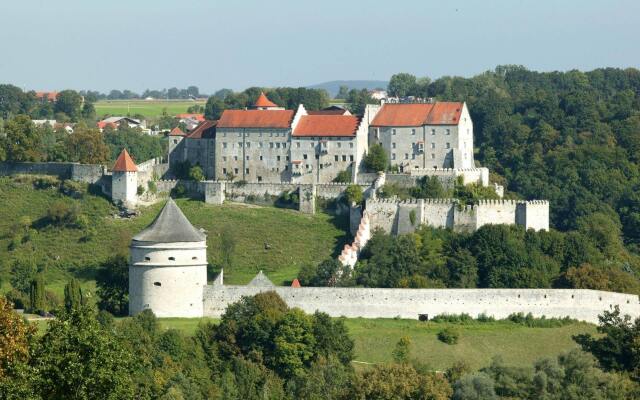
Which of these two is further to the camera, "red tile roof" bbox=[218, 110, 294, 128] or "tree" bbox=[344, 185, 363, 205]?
"red tile roof" bbox=[218, 110, 294, 128]

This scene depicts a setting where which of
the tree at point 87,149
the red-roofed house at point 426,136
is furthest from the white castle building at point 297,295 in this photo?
the tree at point 87,149

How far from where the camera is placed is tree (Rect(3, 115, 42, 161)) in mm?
81938

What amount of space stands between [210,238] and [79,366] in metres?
32.5

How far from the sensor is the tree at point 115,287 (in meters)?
63.4

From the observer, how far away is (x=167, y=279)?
61.3 meters

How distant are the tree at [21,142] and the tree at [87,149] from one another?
1.87m

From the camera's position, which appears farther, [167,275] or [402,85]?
[402,85]

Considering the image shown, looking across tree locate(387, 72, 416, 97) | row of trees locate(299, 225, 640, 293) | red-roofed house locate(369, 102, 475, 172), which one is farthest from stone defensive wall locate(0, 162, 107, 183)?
tree locate(387, 72, 416, 97)

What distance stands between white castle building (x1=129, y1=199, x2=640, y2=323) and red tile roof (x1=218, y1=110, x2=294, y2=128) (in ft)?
54.5

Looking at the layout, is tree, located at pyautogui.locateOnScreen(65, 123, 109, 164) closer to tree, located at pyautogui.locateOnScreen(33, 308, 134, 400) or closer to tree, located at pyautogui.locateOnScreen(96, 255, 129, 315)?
tree, located at pyautogui.locateOnScreen(96, 255, 129, 315)

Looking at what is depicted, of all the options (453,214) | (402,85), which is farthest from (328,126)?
(402,85)

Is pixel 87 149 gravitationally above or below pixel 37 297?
above

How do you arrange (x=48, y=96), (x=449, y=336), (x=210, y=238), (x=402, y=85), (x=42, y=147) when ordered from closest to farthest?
(x=449, y=336) < (x=210, y=238) < (x=42, y=147) < (x=402, y=85) < (x=48, y=96)

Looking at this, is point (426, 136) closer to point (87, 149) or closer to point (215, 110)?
point (87, 149)
